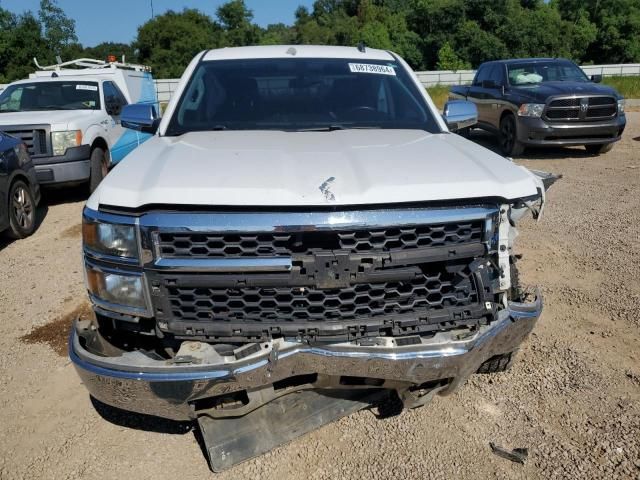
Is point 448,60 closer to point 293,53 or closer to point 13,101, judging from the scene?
point 13,101

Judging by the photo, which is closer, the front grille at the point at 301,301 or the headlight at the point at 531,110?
the front grille at the point at 301,301

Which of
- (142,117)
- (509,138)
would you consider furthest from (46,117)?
(509,138)

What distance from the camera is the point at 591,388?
319 centimetres

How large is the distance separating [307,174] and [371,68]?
6.21ft

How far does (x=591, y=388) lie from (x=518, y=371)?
0.40m

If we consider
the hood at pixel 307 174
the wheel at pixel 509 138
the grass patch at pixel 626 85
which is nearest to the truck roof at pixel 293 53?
the hood at pixel 307 174

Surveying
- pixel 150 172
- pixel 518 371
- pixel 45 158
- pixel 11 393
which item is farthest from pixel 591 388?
pixel 45 158

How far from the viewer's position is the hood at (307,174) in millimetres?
2209

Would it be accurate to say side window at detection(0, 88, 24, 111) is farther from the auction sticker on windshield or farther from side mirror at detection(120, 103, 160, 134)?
the auction sticker on windshield

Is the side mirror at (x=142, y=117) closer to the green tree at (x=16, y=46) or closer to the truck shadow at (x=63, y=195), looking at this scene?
the truck shadow at (x=63, y=195)

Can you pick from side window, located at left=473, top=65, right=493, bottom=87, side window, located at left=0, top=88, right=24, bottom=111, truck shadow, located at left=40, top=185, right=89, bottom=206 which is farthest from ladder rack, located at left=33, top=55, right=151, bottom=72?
side window, located at left=473, top=65, right=493, bottom=87

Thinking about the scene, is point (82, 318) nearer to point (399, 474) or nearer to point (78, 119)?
point (399, 474)

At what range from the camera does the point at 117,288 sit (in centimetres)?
233

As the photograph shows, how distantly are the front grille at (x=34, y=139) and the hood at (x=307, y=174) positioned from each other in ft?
17.1
